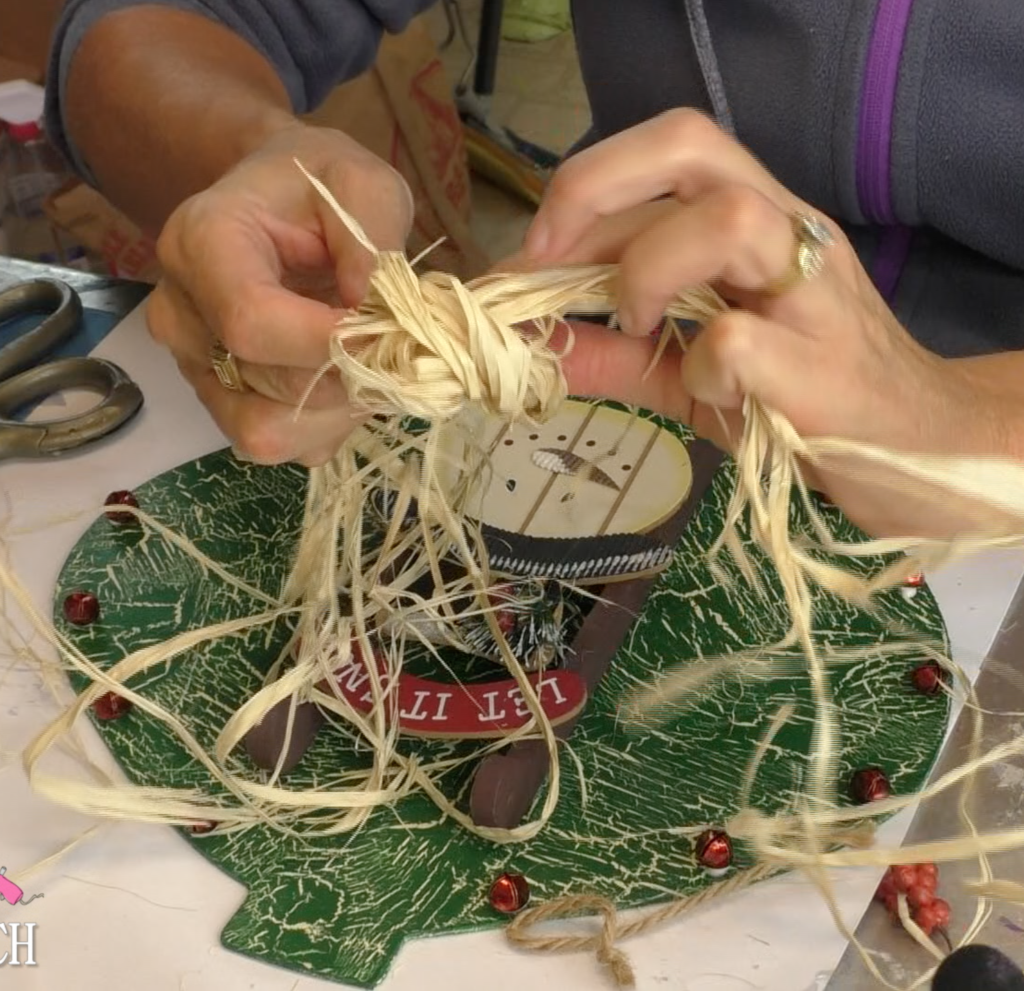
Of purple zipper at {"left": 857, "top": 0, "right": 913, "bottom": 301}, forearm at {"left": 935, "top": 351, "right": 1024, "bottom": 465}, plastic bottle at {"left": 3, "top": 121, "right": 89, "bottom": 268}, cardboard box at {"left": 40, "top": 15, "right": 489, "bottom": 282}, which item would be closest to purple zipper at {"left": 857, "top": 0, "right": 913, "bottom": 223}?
purple zipper at {"left": 857, "top": 0, "right": 913, "bottom": 301}

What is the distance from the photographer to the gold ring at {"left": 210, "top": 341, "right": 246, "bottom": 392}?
50cm

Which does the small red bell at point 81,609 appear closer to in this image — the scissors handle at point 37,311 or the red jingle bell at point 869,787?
→ the scissors handle at point 37,311

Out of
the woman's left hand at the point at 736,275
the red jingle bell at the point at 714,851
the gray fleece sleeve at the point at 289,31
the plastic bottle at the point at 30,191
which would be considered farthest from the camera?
the plastic bottle at the point at 30,191

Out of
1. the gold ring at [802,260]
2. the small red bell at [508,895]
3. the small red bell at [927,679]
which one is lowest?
the small red bell at [927,679]

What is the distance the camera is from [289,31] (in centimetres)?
75

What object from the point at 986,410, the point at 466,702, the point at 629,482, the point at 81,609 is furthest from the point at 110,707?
the point at 986,410

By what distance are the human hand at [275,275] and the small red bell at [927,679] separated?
0.29 m

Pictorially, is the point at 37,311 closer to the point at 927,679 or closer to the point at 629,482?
the point at 629,482

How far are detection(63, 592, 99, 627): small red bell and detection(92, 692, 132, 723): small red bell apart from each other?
58 mm

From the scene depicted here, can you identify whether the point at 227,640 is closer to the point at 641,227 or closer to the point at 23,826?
the point at 23,826

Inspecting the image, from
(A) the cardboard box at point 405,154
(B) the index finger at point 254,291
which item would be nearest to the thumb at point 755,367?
(B) the index finger at point 254,291

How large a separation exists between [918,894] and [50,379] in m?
0.57

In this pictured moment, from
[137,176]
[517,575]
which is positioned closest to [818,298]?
[517,575]

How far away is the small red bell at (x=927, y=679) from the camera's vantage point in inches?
22.0
